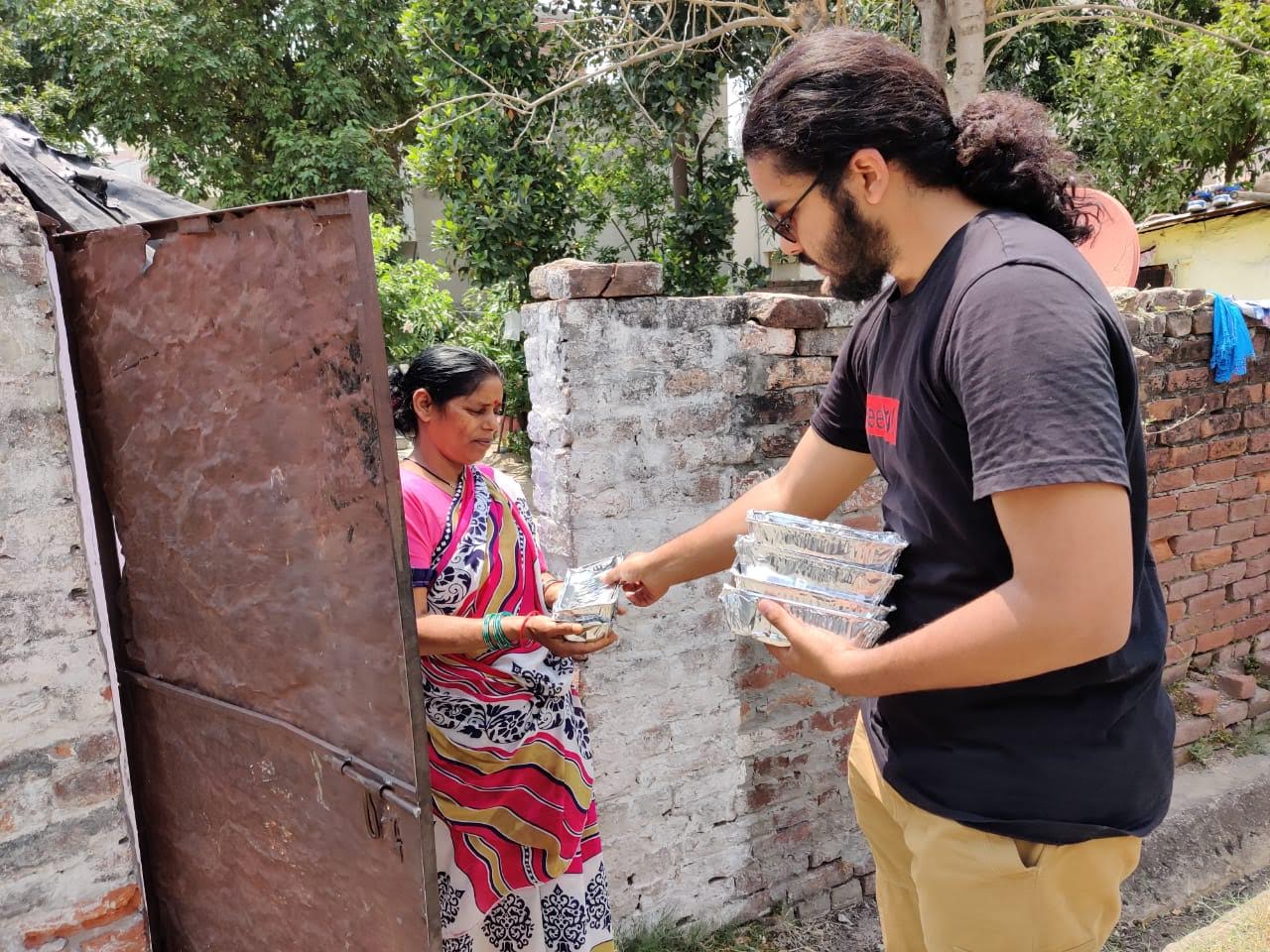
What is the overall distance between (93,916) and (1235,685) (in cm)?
420

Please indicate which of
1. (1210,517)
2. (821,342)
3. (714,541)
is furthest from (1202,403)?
(714,541)

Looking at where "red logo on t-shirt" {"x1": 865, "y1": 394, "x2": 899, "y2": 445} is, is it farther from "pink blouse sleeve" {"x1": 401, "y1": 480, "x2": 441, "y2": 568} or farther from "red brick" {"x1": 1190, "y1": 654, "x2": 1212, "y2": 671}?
"red brick" {"x1": 1190, "y1": 654, "x2": 1212, "y2": 671}

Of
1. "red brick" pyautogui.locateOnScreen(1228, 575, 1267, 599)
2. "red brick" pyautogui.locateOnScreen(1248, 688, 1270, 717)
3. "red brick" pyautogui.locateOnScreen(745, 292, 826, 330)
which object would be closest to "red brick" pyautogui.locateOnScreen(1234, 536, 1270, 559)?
"red brick" pyautogui.locateOnScreen(1228, 575, 1267, 599)

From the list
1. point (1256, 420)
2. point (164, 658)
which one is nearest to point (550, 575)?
point (164, 658)

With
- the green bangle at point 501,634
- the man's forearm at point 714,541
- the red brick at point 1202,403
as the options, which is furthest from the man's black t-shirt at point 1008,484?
the red brick at point 1202,403

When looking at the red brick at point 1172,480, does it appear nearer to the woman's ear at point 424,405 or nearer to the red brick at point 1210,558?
the red brick at point 1210,558

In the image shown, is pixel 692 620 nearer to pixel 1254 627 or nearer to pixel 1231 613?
pixel 1231 613

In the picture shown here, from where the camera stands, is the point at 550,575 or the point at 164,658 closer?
the point at 164,658

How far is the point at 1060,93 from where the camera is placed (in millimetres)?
8289

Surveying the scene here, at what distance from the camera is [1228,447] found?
373 cm

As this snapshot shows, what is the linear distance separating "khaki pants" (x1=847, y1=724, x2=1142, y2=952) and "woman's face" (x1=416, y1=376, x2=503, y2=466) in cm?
118

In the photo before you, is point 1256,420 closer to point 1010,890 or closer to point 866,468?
point 866,468

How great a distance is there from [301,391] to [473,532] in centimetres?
69

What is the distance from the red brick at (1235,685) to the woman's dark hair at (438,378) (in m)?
3.57
